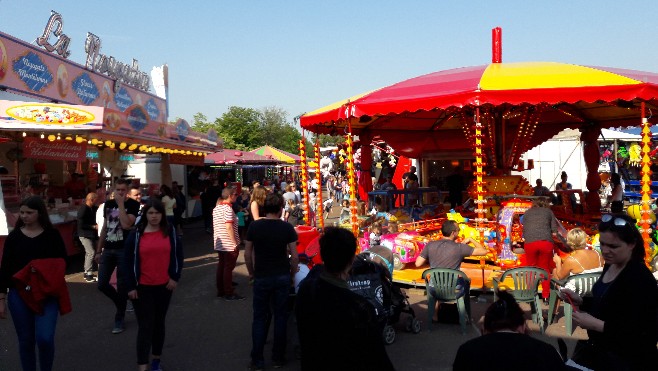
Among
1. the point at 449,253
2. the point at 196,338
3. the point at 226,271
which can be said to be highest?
the point at 449,253

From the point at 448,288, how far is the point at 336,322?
13.4 ft

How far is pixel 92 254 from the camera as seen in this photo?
9.66 meters

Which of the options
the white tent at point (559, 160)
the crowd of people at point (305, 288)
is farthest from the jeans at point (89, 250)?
the white tent at point (559, 160)

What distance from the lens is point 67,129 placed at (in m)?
10.9

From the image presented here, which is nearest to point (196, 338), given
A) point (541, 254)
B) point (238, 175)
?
point (541, 254)

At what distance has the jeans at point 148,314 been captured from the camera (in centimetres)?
493

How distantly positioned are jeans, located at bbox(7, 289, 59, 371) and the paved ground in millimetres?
1026

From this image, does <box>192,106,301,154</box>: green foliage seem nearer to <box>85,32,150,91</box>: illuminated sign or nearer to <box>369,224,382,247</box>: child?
<box>85,32,150,91</box>: illuminated sign

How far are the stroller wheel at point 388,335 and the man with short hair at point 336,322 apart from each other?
3162 millimetres

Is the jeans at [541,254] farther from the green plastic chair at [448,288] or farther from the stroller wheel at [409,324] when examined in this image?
the stroller wheel at [409,324]

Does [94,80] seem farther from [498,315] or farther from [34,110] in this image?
[498,315]

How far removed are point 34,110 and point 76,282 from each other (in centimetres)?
348

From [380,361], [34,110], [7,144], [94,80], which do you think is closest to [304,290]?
[380,361]

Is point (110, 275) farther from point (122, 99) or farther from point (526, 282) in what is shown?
point (122, 99)
